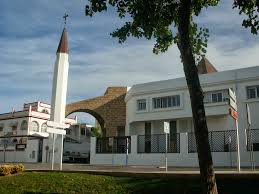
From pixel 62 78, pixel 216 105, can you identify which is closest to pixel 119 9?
pixel 216 105

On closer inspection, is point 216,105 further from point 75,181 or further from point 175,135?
point 75,181

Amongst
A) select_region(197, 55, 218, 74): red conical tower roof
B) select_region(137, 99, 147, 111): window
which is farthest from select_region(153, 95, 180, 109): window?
select_region(197, 55, 218, 74): red conical tower roof

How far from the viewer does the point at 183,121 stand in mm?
34469

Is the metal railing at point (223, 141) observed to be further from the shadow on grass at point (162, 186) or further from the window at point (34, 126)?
the window at point (34, 126)

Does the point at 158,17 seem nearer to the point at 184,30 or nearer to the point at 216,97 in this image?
the point at 184,30

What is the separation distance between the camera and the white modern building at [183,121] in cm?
2591

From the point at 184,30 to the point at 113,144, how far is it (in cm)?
2369

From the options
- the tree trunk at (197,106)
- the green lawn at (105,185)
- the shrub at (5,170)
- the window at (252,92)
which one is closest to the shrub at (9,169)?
the shrub at (5,170)

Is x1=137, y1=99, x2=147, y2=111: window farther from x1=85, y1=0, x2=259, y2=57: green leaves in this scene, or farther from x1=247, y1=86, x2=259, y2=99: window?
x1=85, y1=0, x2=259, y2=57: green leaves

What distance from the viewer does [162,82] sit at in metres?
35.5

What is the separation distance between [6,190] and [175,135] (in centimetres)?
1775

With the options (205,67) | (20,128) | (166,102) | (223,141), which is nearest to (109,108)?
(166,102)

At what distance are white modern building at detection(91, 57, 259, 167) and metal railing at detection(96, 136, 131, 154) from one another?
82mm

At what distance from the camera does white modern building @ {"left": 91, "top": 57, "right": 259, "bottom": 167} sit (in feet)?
85.0
